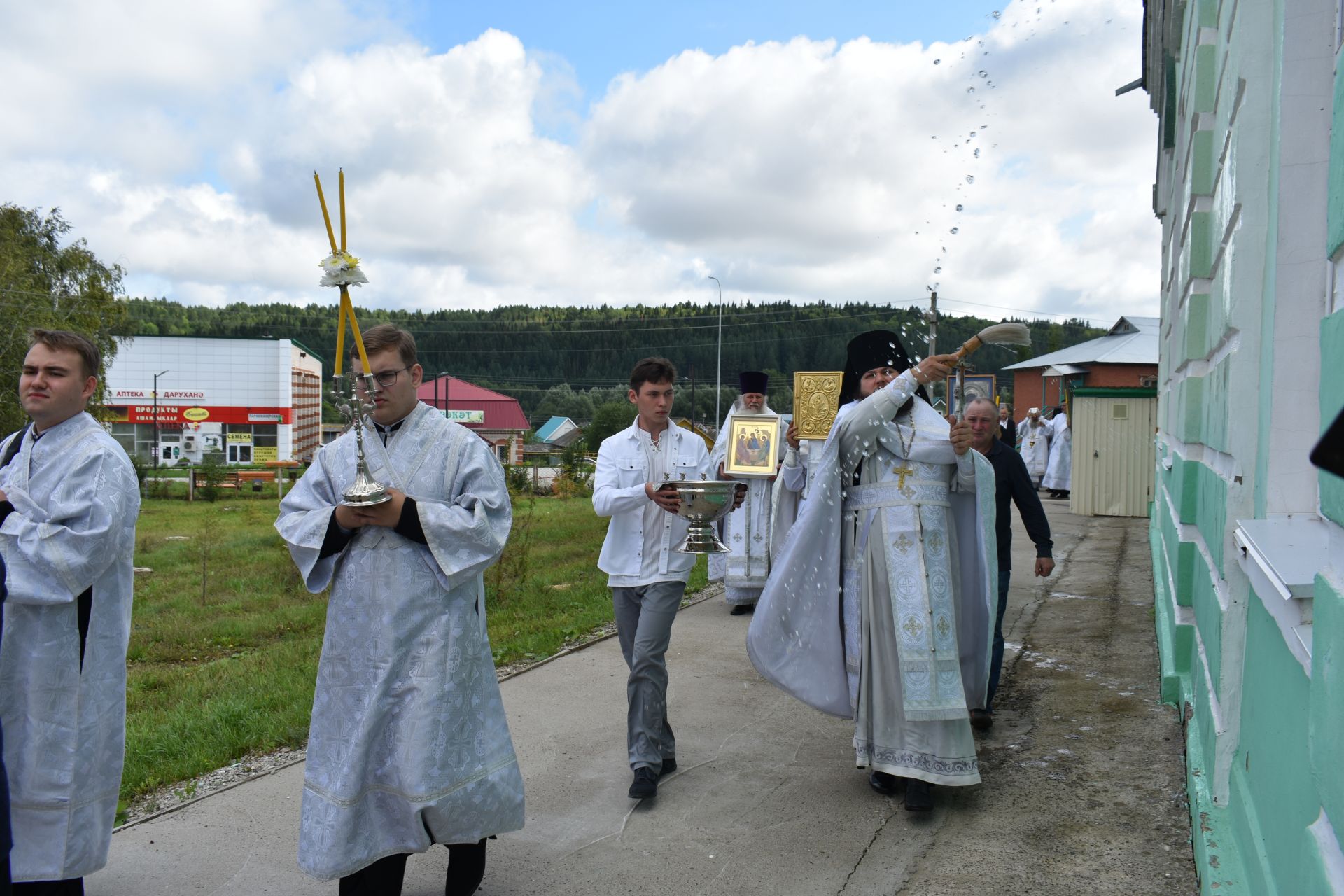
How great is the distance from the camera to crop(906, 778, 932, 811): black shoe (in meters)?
4.68

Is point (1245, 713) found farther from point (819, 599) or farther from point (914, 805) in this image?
point (819, 599)

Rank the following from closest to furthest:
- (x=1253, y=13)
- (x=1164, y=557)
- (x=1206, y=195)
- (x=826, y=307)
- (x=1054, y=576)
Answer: (x=1253, y=13) < (x=1206, y=195) < (x=1164, y=557) < (x=1054, y=576) < (x=826, y=307)

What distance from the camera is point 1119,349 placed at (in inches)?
1163

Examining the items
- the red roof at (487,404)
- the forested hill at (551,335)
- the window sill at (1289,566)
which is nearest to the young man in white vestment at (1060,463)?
the window sill at (1289,566)

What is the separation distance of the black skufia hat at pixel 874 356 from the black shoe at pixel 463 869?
2.65m

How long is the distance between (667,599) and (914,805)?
4.58 feet

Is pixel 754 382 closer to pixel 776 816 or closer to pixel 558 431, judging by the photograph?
pixel 776 816

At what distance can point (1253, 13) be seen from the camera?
2.88 m

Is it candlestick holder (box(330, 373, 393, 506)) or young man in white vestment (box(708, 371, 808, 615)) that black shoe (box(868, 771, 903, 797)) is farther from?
young man in white vestment (box(708, 371, 808, 615))

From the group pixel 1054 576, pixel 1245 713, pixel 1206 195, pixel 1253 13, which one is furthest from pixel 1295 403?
pixel 1054 576

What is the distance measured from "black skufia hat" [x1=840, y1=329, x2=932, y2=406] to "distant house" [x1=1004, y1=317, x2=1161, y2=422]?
19326 mm

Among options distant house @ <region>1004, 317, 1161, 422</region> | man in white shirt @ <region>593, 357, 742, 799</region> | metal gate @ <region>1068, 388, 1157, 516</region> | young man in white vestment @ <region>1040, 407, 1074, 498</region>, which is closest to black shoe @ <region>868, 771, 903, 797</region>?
man in white shirt @ <region>593, 357, 742, 799</region>

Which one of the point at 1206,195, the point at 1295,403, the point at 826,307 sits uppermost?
the point at 826,307

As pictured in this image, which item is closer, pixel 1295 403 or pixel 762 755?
pixel 1295 403
